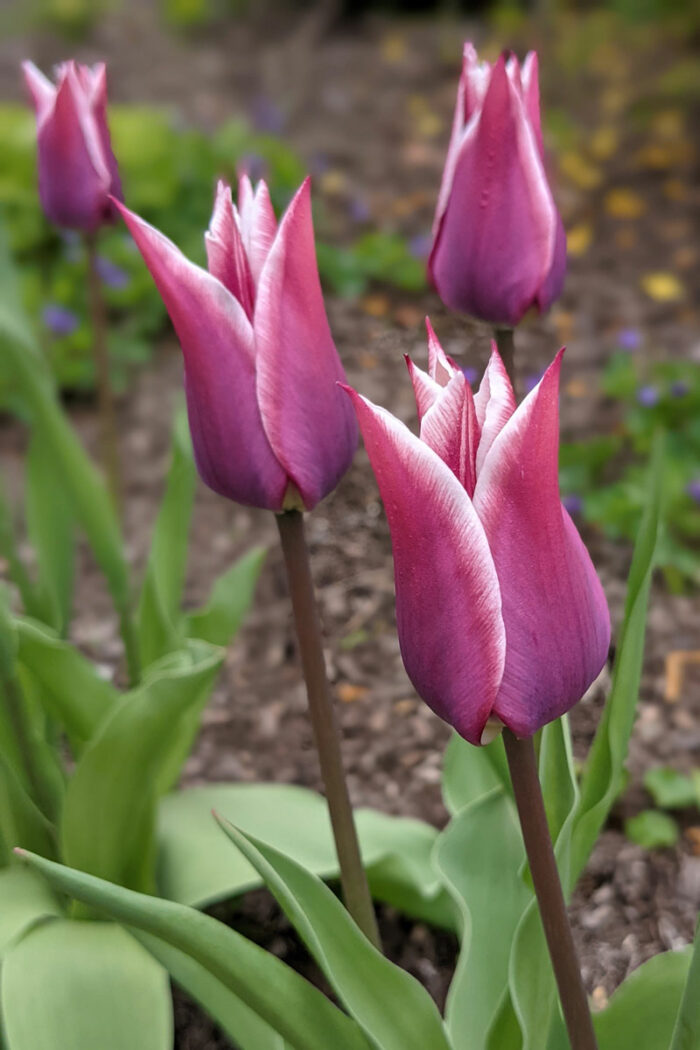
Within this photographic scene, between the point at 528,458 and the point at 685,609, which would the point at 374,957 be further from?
the point at 685,609

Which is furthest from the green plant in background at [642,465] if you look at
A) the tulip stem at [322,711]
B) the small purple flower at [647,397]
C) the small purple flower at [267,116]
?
the small purple flower at [267,116]

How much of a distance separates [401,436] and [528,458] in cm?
8

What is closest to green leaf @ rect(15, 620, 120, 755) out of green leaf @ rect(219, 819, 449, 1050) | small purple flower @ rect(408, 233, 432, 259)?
green leaf @ rect(219, 819, 449, 1050)

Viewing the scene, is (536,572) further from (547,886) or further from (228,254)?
(228,254)

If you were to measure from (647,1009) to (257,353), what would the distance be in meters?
0.70

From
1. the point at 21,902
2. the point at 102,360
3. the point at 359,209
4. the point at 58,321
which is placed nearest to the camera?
the point at 21,902

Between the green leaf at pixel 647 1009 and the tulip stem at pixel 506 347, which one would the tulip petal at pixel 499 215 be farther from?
the green leaf at pixel 647 1009

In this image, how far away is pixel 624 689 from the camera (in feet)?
3.43

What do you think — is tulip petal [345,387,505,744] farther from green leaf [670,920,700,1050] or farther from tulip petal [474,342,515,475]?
green leaf [670,920,700,1050]

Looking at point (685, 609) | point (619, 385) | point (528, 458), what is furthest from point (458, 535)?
point (619, 385)

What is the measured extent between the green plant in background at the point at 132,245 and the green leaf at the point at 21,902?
5.97 feet

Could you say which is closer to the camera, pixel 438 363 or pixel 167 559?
pixel 438 363

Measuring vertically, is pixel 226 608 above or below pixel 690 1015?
above

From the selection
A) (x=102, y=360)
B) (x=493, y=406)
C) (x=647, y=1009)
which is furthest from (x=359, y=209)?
(x=493, y=406)
